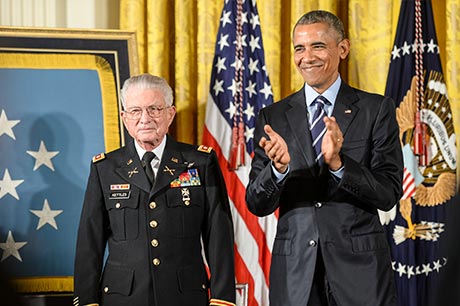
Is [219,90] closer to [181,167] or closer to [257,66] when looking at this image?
[257,66]

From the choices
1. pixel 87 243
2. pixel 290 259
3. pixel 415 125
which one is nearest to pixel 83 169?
pixel 87 243

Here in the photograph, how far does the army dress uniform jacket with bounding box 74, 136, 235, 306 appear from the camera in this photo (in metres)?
2.90

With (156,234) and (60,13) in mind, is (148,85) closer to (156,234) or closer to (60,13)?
(156,234)

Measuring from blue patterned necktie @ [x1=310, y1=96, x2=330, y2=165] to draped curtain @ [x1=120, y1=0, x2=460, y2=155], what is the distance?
137 cm

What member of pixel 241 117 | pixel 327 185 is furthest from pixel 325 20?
pixel 241 117

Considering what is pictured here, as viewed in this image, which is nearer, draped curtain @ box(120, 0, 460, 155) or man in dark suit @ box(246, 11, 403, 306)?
man in dark suit @ box(246, 11, 403, 306)

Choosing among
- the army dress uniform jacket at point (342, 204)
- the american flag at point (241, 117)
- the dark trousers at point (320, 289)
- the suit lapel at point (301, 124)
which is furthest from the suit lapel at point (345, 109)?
the american flag at point (241, 117)

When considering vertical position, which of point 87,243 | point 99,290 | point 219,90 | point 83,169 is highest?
point 219,90

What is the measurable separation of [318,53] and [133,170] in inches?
34.5

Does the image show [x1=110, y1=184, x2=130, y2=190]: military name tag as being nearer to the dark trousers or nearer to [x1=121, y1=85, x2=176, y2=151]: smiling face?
[x1=121, y1=85, x2=176, y2=151]: smiling face

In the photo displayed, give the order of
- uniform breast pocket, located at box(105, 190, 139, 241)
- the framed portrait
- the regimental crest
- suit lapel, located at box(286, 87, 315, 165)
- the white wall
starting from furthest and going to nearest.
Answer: the white wall
the regimental crest
the framed portrait
uniform breast pocket, located at box(105, 190, 139, 241)
suit lapel, located at box(286, 87, 315, 165)

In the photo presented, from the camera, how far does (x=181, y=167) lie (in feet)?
10.00

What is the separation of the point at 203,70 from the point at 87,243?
59.3 inches

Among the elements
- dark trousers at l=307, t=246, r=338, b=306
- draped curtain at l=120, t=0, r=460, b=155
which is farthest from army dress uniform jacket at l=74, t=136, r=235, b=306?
draped curtain at l=120, t=0, r=460, b=155
